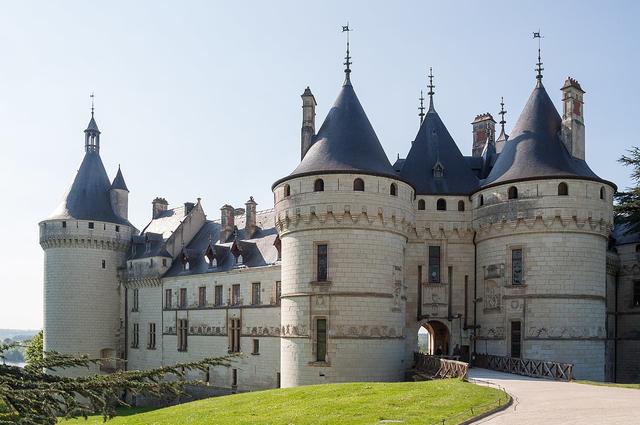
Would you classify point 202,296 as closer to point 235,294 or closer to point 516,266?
point 235,294

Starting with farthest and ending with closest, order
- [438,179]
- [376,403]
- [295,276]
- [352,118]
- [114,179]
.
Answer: [114,179] < [438,179] < [352,118] < [295,276] < [376,403]

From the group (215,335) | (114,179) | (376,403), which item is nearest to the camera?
(376,403)

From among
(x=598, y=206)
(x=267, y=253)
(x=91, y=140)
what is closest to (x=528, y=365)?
(x=598, y=206)

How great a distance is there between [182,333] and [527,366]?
993 inches

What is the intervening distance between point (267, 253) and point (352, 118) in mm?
11260

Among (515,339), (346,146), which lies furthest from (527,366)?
(346,146)

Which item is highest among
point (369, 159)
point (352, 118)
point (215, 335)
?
point (352, 118)

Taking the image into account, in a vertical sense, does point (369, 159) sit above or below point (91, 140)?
below

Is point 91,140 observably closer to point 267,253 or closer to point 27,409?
point 267,253

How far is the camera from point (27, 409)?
29.7 feet

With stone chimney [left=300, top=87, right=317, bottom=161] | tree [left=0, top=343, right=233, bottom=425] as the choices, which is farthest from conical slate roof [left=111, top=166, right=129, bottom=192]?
tree [left=0, top=343, right=233, bottom=425]

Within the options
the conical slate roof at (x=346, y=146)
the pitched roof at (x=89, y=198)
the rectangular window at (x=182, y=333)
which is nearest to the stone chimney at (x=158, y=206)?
the pitched roof at (x=89, y=198)

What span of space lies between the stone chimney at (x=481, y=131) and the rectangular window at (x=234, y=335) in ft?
58.2

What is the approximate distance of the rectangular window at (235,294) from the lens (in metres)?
41.6
